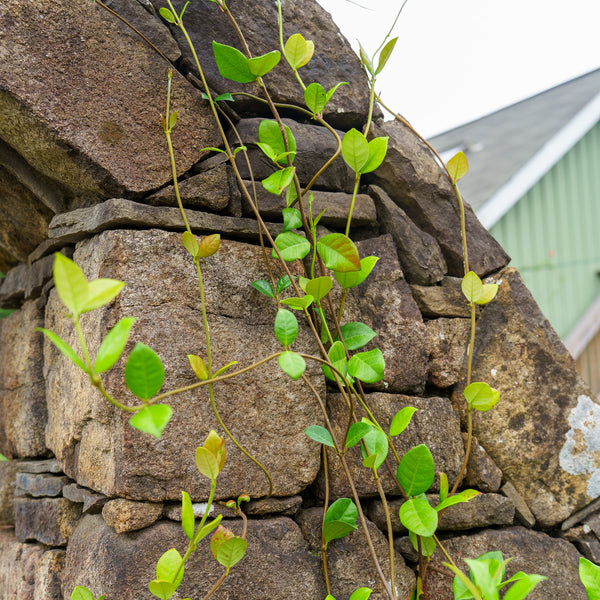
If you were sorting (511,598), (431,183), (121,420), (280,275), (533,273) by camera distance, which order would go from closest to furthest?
1. (511,598)
2. (121,420)
3. (280,275)
4. (431,183)
5. (533,273)

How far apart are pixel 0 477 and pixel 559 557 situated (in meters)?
1.43

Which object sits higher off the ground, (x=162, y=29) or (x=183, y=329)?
(x=162, y=29)

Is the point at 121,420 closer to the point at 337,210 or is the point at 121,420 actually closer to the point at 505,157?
the point at 337,210

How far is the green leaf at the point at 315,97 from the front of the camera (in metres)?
1.21

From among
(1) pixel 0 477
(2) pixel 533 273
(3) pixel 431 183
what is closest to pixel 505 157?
(2) pixel 533 273

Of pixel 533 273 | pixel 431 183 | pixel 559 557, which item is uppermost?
pixel 431 183

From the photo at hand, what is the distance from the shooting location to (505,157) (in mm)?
5027

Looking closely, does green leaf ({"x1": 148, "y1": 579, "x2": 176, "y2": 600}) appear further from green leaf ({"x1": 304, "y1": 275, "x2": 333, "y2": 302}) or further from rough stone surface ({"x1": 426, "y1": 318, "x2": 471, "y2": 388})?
rough stone surface ({"x1": 426, "y1": 318, "x2": 471, "y2": 388})

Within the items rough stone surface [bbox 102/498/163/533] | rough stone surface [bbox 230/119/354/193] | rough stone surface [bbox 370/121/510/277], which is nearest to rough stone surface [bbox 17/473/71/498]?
rough stone surface [bbox 102/498/163/533]

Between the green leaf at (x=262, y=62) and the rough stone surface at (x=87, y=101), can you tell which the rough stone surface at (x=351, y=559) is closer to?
the rough stone surface at (x=87, y=101)

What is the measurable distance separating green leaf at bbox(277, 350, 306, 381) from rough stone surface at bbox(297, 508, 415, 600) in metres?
0.47

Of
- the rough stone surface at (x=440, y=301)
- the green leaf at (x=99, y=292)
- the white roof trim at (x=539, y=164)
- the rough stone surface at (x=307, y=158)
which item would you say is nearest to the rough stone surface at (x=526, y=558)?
the rough stone surface at (x=440, y=301)

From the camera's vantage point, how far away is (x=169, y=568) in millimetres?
952

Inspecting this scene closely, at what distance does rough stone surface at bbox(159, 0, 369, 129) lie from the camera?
1.34 meters
